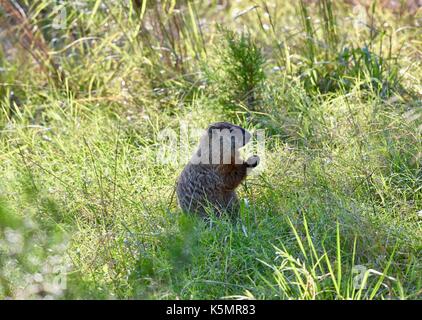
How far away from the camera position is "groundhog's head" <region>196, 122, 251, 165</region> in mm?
4309

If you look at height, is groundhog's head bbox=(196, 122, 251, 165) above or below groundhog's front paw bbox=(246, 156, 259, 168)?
above

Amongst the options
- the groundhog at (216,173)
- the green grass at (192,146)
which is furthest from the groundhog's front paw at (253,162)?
the green grass at (192,146)

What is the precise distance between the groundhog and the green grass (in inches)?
4.5

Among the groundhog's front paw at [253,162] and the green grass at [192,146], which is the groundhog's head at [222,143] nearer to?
the groundhog's front paw at [253,162]

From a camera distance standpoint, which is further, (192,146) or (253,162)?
(192,146)

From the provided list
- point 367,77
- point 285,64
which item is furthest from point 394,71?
Result: point 285,64

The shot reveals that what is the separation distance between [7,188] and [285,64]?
2232 mm

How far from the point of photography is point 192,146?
498cm

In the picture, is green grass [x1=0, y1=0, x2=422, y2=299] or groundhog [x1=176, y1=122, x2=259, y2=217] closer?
green grass [x1=0, y1=0, x2=422, y2=299]

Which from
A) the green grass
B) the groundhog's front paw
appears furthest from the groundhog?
the green grass

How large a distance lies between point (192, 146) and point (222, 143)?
67 cm

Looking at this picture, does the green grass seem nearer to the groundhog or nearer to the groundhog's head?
the groundhog

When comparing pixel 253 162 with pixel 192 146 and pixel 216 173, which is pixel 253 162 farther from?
pixel 192 146

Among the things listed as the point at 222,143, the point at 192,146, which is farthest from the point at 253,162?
the point at 192,146
